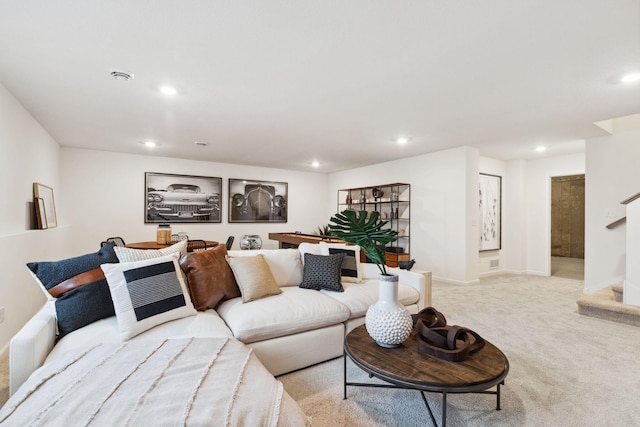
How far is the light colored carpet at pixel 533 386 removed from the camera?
1.74 m

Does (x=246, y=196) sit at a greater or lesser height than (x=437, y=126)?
lesser

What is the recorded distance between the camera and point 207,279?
232 centimetres

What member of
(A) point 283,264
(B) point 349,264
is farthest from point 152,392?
(B) point 349,264

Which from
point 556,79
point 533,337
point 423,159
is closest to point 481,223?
point 423,159

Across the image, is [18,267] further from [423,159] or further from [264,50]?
[423,159]

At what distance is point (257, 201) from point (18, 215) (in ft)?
14.3

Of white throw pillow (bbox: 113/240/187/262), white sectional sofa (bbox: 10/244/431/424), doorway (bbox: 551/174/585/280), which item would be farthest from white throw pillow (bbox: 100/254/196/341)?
doorway (bbox: 551/174/585/280)

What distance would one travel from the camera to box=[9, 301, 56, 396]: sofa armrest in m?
1.46

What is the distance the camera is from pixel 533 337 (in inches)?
114

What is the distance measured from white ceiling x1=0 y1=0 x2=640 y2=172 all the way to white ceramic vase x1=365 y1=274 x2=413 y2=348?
1.58m

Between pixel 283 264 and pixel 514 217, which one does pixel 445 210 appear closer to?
pixel 514 217

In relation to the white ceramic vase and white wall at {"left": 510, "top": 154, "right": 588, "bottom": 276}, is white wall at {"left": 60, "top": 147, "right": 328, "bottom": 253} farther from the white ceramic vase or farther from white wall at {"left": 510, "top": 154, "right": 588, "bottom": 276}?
white wall at {"left": 510, "top": 154, "right": 588, "bottom": 276}

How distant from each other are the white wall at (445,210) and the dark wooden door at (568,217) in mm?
5523

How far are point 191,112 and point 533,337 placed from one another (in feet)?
13.8
